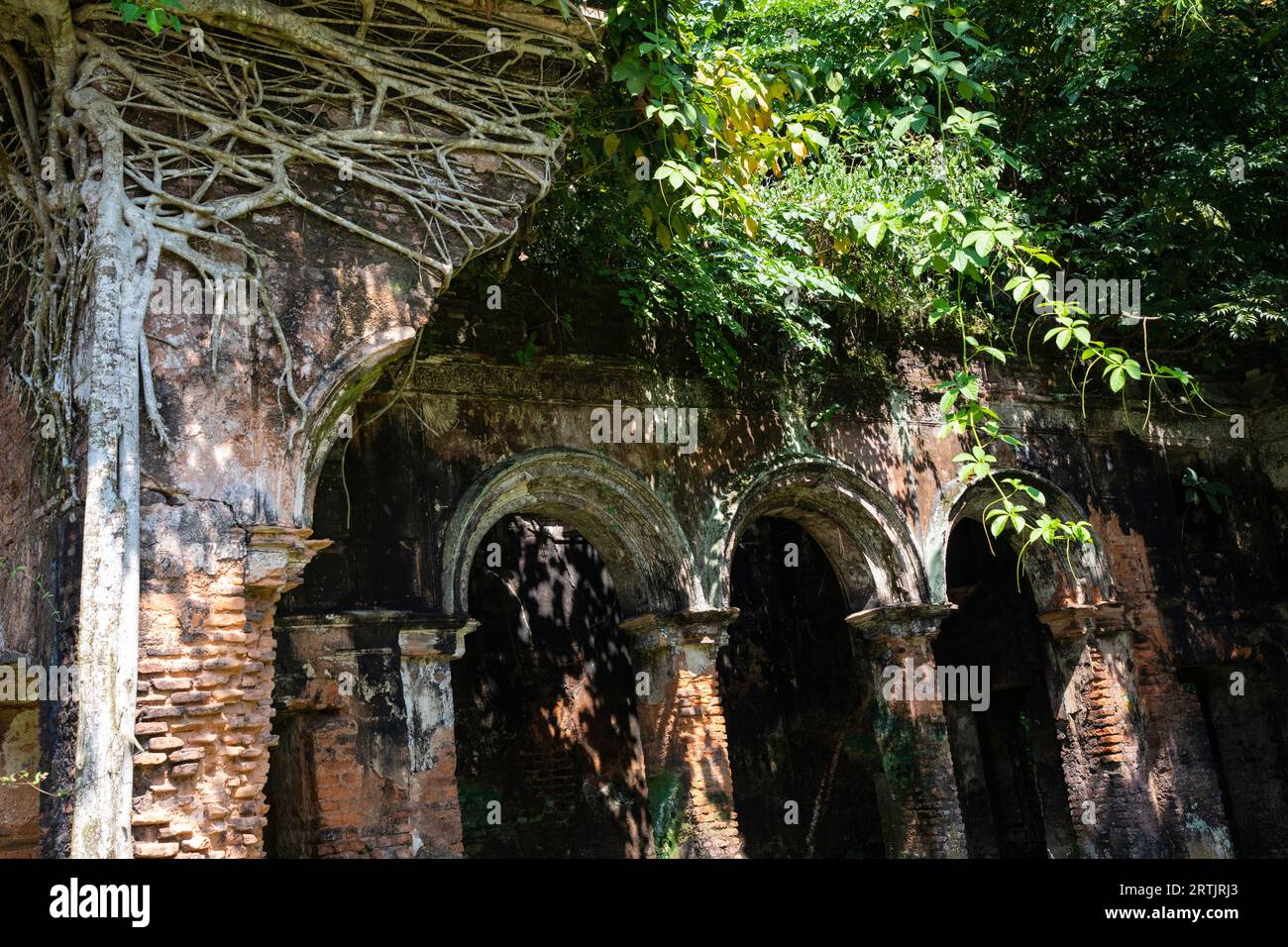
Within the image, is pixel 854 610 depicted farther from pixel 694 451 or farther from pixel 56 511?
pixel 56 511

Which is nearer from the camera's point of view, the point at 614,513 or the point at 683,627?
the point at 683,627

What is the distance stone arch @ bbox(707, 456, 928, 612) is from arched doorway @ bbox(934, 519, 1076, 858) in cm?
247

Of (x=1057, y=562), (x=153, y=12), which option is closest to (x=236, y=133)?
(x=153, y=12)

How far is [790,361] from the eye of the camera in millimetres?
9609

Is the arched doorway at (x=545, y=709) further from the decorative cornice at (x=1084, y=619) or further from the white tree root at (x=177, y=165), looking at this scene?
the white tree root at (x=177, y=165)

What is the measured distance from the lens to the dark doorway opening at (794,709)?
12227 mm

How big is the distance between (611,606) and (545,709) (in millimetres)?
1169

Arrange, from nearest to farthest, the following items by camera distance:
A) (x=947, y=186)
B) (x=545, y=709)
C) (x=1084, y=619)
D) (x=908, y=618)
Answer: (x=947, y=186)
(x=908, y=618)
(x=1084, y=619)
(x=545, y=709)

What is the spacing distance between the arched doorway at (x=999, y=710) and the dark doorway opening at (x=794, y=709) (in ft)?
3.36

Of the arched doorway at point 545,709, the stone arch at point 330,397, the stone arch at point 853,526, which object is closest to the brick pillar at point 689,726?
the stone arch at point 853,526

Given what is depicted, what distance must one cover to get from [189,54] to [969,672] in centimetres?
966

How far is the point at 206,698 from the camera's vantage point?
5.33 m

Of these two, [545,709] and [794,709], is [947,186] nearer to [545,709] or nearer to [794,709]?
[545,709]

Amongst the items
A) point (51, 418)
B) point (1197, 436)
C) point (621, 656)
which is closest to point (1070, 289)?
point (1197, 436)
